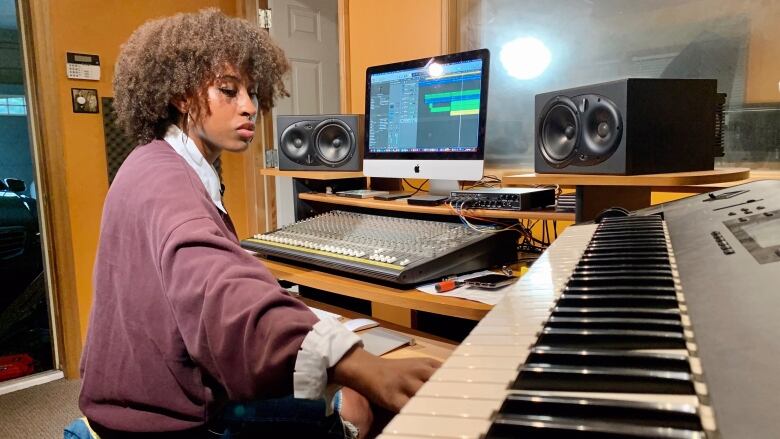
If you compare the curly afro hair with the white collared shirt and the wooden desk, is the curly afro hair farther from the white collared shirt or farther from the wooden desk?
the wooden desk

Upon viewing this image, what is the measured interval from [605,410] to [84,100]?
3.01 metres

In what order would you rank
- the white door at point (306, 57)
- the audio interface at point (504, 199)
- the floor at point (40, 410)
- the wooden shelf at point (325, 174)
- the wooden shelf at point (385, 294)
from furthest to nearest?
the white door at point (306, 57) → the floor at point (40, 410) → the wooden shelf at point (325, 174) → the audio interface at point (504, 199) → the wooden shelf at point (385, 294)

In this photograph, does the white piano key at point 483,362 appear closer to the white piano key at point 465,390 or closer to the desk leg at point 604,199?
the white piano key at point 465,390

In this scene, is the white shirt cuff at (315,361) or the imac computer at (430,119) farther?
the imac computer at (430,119)

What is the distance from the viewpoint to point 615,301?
587 mm

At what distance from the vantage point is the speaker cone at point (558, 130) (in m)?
1.36

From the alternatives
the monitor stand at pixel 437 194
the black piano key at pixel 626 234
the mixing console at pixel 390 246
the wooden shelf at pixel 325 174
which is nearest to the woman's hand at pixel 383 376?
the black piano key at pixel 626 234

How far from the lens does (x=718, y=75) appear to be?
5.79 ft

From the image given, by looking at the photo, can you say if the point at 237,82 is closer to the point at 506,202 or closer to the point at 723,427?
the point at 506,202

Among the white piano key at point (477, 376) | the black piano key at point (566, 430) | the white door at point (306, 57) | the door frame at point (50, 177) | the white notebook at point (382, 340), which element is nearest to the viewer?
the black piano key at point (566, 430)

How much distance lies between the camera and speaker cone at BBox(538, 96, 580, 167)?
1357mm

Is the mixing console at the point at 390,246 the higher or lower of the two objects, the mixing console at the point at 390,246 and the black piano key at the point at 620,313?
the lower

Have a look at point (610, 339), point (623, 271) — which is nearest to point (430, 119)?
point (623, 271)

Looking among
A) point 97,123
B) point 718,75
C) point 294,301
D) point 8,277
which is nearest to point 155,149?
point 294,301
